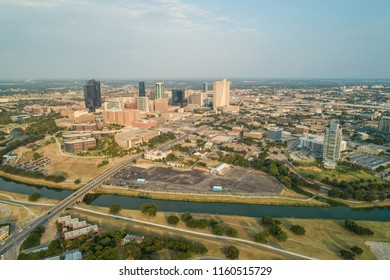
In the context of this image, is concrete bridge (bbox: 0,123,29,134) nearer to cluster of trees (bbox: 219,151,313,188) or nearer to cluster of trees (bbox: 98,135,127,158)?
cluster of trees (bbox: 98,135,127,158)

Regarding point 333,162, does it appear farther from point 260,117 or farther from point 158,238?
point 260,117

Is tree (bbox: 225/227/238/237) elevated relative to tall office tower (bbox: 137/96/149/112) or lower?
lower

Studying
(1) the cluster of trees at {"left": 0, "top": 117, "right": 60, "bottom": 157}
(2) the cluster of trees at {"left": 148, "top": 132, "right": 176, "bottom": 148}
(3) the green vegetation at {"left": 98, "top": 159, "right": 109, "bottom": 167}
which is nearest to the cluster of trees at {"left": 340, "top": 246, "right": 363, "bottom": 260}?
(3) the green vegetation at {"left": 98, "top": 159, "right": 109, "bottom": 167}

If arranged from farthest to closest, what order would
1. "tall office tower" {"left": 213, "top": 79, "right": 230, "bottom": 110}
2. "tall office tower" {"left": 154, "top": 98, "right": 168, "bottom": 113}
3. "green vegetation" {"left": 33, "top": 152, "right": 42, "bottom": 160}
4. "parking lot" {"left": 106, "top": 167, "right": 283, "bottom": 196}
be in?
"tall office tower" {"left": 213, "top": 79, "right": 230, "bottom": 110} < "tall office tower" {"left": 154, "top": 98, "right": 168, "bottom": 113} < "green vegetation" {"left": 33, "top": 152, "right": 42, "bottom": 160} < "parking lot" {"left": 106, "top": 167, "right": 283, "bottom": 196}

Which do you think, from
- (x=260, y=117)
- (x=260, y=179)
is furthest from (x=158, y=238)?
(x=260, y=117)

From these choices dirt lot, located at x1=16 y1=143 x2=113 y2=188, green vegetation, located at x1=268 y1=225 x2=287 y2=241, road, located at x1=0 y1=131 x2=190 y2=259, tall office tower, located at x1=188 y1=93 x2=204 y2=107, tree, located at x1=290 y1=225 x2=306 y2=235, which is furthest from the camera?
tall office tower, located at x1=188 y1=93 x2=204 y2=107

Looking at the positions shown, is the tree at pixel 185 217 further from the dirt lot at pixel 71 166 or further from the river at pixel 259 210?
the dirt lot at pixel 71 166

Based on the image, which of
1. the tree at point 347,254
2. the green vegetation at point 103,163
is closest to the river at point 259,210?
the tree at point 347,254
